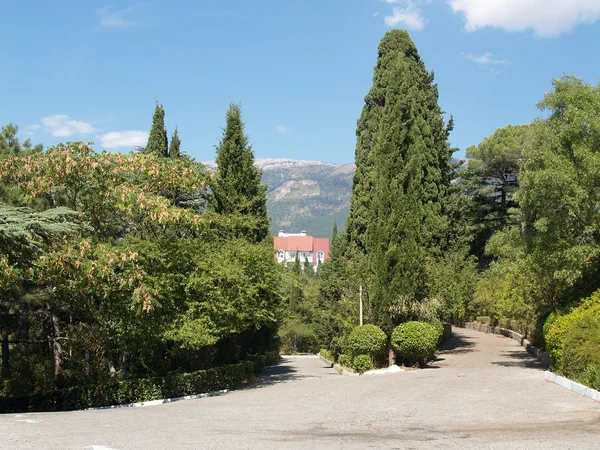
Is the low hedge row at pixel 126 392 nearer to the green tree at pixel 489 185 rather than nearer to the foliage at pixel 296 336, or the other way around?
the green tree at pixel 489 185

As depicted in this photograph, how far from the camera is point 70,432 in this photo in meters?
9.68

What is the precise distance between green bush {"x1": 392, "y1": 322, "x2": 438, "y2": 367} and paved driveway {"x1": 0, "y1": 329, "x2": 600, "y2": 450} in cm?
310

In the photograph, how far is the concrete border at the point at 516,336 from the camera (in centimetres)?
2170

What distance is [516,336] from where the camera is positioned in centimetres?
3266

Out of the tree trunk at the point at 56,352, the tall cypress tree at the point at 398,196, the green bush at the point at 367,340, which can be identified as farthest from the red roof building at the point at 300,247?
the tree trunk at the point at 56,352

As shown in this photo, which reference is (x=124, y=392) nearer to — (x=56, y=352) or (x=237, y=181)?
(x=56, y=352)

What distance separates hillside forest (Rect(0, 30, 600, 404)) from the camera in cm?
1598

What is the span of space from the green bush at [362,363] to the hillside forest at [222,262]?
0.19 ft

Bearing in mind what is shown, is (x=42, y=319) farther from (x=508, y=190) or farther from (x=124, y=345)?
(x=508, y=190)

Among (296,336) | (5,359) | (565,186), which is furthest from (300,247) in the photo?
(565,186)

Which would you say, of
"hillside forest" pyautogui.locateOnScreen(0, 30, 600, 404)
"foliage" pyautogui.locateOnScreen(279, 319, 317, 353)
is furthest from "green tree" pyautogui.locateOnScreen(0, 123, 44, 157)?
"foliage" pyautogui.locateOnScreen(279, 319, 317, 353)

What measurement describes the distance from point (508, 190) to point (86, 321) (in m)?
33.0

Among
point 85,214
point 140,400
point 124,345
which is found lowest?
point 140,400

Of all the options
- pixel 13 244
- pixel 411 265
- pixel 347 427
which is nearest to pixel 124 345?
pixel 13 244
